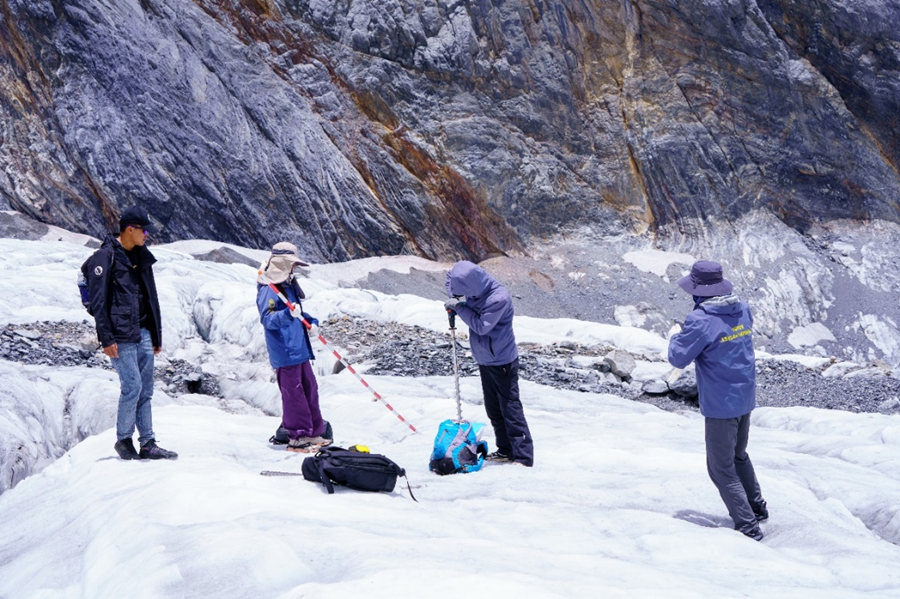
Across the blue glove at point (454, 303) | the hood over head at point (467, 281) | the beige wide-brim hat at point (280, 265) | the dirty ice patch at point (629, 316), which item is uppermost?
the beige wide-brim hat at point (280, 265)

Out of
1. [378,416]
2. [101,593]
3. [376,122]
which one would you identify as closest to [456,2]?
[376,122]

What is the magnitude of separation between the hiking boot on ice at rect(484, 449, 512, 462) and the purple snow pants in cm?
162

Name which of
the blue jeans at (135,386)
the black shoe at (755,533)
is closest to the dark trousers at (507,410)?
the black shoe at (755,533)

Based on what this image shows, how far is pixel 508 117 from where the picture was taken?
99.2ft

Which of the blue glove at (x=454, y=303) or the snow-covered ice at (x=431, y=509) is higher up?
the blue glove at (x=454, y=303)

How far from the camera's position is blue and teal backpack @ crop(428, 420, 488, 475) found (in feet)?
19.6

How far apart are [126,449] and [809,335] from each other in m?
25.4

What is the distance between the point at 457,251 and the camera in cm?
2961

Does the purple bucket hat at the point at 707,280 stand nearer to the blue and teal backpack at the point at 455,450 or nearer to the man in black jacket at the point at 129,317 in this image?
the blue and teal backpack at the point at 455,450

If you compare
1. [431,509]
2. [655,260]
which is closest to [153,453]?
[431,509]

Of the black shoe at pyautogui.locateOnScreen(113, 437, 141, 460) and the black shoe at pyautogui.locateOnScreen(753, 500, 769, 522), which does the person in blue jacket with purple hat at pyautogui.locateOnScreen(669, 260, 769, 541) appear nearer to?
the black shoe at pyautogui.locateOnScreen(753, 500, 769, 522)

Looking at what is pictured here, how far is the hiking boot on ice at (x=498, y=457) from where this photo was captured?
250 inches

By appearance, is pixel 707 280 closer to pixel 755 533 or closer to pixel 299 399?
pixel 755 533

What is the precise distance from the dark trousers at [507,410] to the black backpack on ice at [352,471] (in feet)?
4.57
